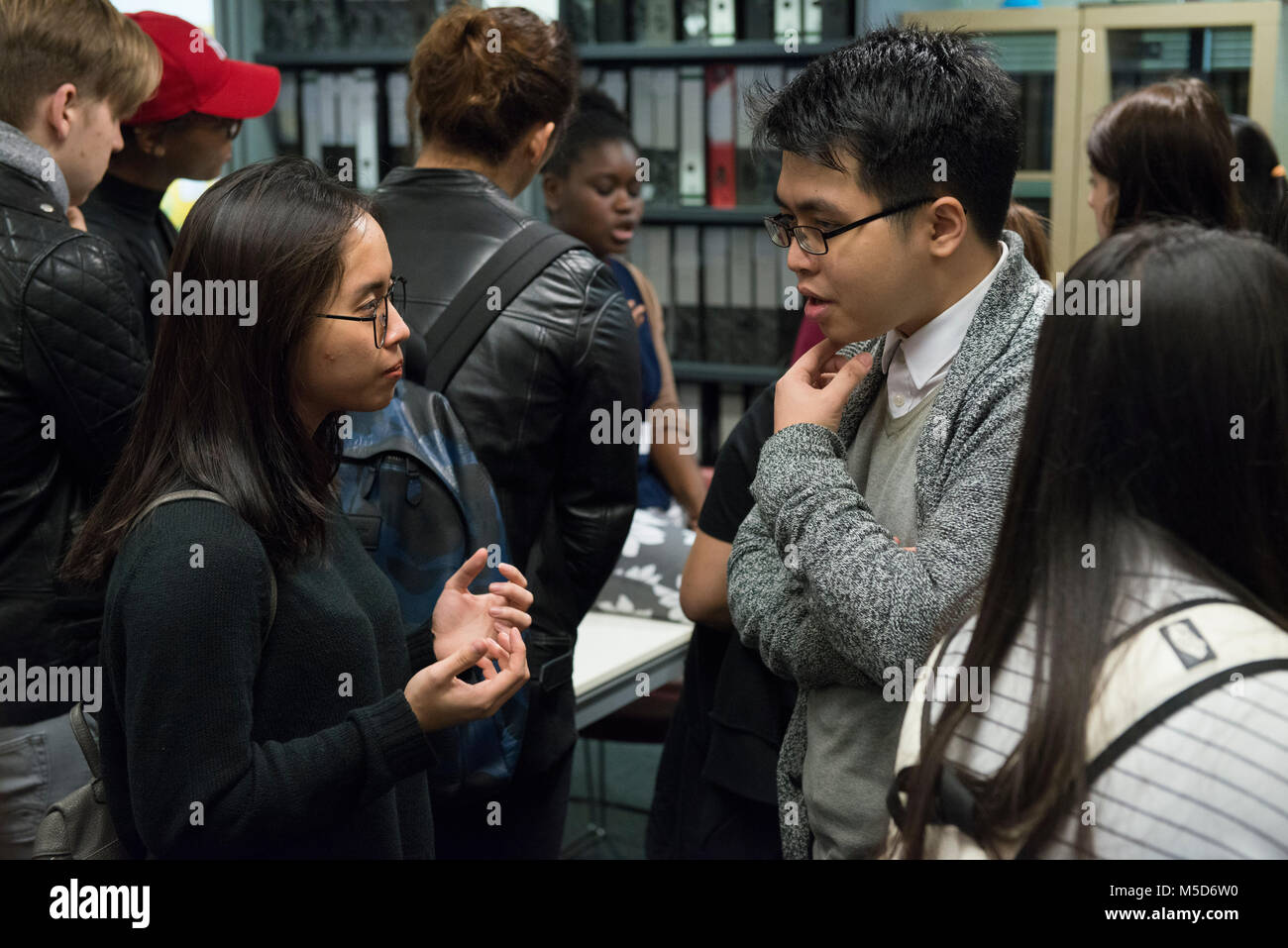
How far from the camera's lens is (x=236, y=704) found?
3.22 feet

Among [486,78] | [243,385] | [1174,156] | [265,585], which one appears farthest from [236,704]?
[1174,156]

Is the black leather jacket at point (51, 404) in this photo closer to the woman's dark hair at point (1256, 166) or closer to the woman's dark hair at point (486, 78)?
the woman's dark hair at point (486, 78)

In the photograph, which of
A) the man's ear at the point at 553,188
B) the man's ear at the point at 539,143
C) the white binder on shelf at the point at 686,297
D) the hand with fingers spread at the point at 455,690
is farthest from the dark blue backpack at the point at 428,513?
the white binder on shelf at the point at 686,297

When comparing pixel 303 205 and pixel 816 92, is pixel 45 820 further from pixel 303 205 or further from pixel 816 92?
pixel 816 92

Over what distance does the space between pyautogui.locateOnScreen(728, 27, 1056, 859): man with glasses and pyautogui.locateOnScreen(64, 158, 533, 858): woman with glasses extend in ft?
0.93

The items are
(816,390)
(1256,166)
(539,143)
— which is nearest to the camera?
(816,390)

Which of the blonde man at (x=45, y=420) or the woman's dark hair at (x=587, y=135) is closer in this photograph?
the blonde man at (x=45, y=420)

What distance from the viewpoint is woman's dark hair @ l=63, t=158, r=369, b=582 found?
1.04 meters

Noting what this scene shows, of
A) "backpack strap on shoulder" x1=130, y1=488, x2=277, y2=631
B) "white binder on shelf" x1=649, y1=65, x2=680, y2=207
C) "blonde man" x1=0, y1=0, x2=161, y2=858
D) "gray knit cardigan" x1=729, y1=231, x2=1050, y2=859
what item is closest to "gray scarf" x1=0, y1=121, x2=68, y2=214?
"blonde man" x1=0, y1=0, x2=161, y2=858

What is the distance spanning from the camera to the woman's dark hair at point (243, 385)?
41.1 inches

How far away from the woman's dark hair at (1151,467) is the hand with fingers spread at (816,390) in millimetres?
423

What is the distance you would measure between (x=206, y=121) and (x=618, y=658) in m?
1.13

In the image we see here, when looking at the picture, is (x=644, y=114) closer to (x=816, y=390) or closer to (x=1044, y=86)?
(x=1044, y=86)

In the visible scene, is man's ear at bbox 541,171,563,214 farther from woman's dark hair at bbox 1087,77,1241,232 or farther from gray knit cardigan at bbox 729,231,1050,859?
gray knit cardigan at bbox 729,231,1050,859
